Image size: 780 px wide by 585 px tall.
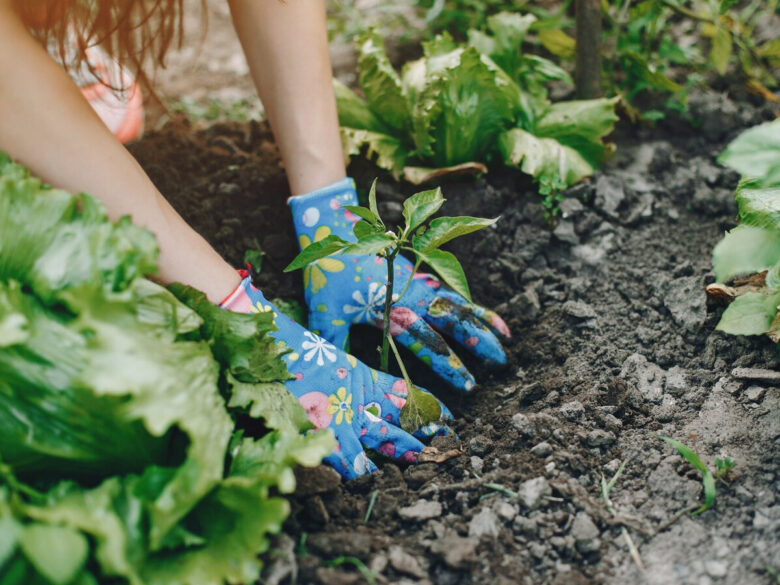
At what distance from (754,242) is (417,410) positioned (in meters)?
0.84

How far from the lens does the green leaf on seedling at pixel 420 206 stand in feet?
4.96

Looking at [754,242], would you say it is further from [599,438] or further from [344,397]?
[344,397]

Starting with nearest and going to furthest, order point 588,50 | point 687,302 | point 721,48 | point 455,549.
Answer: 1. point 455,549
2. point 687,302
3. point 588,50
4. point 721,48

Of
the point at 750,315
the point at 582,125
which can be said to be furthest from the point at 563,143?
the point at 750,315

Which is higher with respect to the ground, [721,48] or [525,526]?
[721,48]

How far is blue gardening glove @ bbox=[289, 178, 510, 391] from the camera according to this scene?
185cm

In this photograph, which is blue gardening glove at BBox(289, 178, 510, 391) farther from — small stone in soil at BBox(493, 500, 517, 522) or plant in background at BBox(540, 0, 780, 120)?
plant in background at BBox(540, 0, 780, 120)

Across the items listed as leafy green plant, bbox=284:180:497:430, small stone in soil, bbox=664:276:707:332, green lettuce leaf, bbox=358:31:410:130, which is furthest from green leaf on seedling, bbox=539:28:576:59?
leafy green plant, bbox=284:180:497:430

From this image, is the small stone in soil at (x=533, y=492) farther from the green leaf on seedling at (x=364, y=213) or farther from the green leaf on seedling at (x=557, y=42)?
the green leaf on seedling at (x=557, y=42)

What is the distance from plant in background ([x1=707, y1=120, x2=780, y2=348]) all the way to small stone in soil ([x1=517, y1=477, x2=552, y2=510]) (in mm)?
541

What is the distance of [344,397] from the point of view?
1686 millimetres

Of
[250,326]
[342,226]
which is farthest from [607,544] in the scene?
[342,226]

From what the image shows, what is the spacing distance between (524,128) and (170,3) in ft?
3.86

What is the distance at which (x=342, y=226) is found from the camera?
199 centimetres
